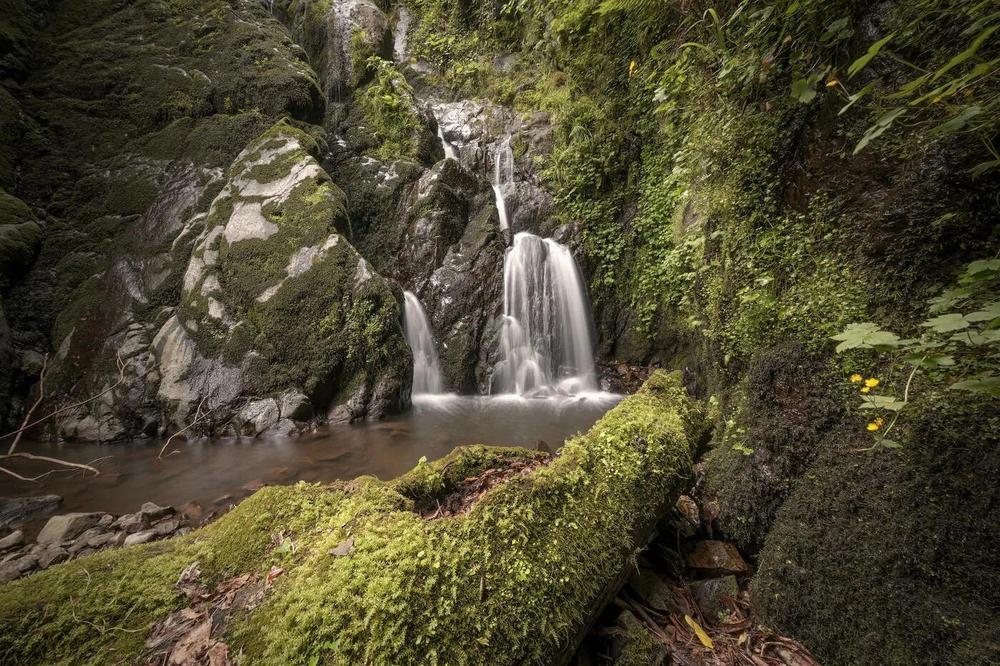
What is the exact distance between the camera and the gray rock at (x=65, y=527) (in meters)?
3.57

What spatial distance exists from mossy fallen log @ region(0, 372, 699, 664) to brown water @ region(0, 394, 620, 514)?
2.92 meters

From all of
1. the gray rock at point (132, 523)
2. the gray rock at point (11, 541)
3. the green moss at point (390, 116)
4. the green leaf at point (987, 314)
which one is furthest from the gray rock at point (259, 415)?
the green moss at point (390, 116)

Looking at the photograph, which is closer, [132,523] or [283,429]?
[132,523]

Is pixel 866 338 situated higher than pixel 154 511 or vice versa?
pixel 866 338

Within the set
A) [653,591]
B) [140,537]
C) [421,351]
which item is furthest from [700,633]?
[421,351]

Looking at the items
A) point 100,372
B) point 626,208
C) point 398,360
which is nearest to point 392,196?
point 398,360

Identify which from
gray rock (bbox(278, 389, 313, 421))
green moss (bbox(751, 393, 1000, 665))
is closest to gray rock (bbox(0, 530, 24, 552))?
gray rock (bbox(278, 389, 313, 421))

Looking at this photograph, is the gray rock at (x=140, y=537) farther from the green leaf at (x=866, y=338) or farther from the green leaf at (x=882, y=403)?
the green leaf at (x=882, y=403)

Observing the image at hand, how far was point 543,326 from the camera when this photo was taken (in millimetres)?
9500

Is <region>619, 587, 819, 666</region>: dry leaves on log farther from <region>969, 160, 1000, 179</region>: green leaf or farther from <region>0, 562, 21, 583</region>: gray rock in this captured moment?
<region>0, 562, 21, 583</region>: gray rock

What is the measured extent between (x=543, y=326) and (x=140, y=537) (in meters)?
7.91

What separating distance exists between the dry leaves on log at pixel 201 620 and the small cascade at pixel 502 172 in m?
10.6

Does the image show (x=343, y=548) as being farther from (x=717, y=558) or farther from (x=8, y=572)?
(x=8, y=572)

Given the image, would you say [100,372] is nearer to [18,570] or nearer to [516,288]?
[18,570]
